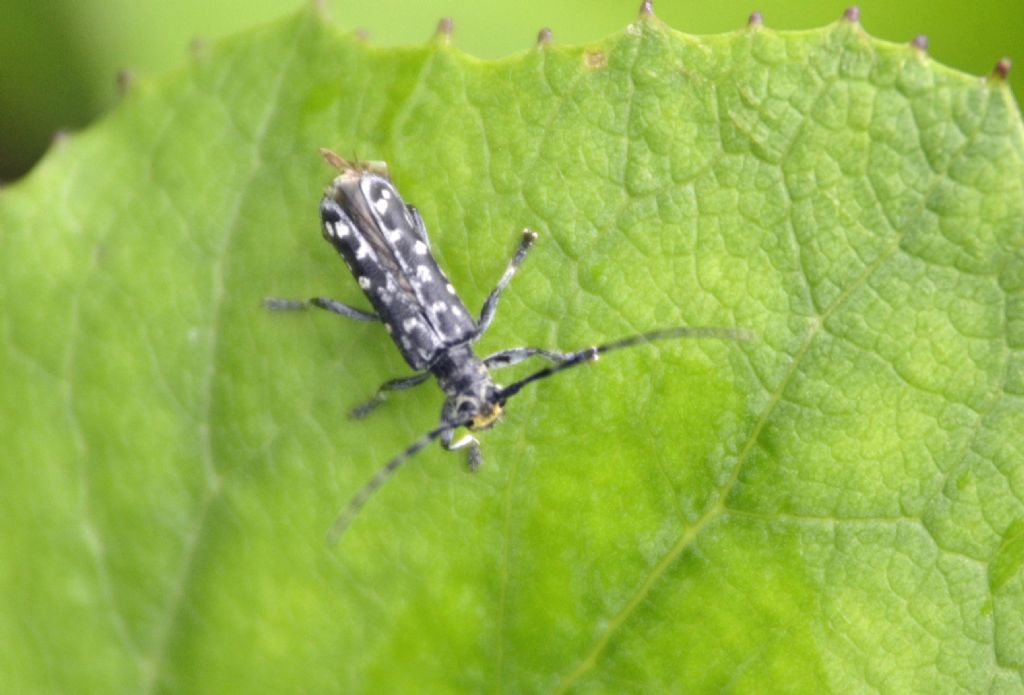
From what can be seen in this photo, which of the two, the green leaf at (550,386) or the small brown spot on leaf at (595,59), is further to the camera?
the small brown spot on leaf at (595,59)

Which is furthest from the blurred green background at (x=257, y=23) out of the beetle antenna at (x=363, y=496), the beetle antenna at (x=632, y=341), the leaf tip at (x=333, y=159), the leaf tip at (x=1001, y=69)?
the beetle antenna at (x=363, y=496)

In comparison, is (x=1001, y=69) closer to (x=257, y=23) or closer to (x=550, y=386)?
(x=550, y=386)

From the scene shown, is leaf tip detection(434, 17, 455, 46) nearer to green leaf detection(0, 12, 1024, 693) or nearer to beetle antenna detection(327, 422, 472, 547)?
green leaf detection(0, 12, 1024, 693)

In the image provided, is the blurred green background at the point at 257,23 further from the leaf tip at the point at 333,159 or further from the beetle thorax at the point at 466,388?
the beetle thorax at the point at 466,388

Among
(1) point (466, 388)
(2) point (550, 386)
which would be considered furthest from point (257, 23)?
(2) point (550, 386)

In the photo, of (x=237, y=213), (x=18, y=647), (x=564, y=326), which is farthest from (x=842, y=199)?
(x=18, y=647)

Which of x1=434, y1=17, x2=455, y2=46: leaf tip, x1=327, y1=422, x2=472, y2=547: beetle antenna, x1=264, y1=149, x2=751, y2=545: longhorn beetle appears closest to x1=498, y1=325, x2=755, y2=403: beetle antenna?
x1=264, y1=149, x2=751, y2=545: longhorn beetle
